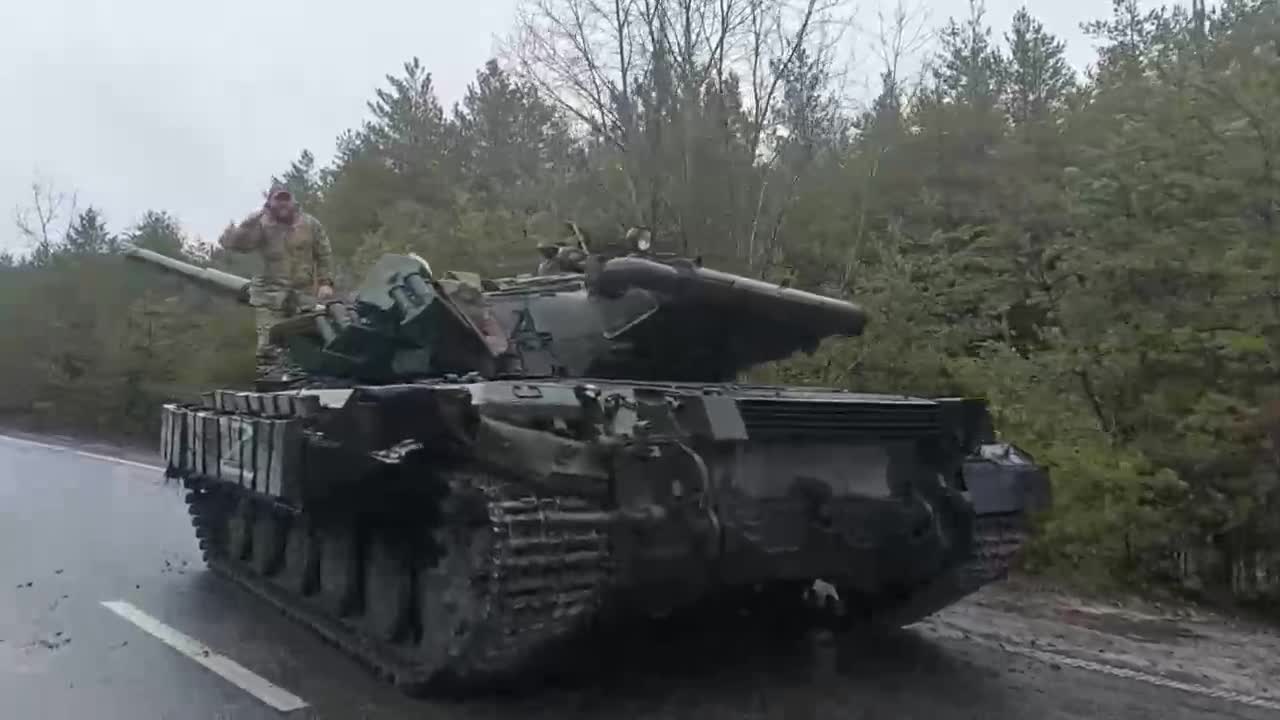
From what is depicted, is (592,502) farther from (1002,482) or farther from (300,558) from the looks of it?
(300,558)

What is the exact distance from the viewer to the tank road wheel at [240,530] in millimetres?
8406

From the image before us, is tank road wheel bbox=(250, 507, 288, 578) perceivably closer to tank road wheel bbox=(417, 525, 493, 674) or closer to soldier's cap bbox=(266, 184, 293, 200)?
tank road wheel bbox=(417, 525, 493, 674)

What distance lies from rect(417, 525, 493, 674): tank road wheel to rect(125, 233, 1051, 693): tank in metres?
0.02

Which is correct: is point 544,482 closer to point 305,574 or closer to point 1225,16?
point 305,574

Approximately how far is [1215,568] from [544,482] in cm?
608

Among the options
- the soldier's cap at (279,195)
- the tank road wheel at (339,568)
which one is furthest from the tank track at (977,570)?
the soldier's cap at (279,195)

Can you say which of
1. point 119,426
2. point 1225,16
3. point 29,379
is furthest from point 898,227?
point 29,379

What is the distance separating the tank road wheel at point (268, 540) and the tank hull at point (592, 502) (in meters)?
0.64

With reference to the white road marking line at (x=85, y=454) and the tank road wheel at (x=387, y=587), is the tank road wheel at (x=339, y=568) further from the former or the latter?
the white road marking line at (x=85, y=454)

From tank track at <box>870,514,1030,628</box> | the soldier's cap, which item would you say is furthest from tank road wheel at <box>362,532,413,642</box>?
the soldier's cap

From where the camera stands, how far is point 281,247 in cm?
930

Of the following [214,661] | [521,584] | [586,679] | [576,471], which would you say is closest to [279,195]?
[214,661]

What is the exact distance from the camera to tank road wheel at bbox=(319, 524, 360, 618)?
671 centimetres

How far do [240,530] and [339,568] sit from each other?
2.04m
